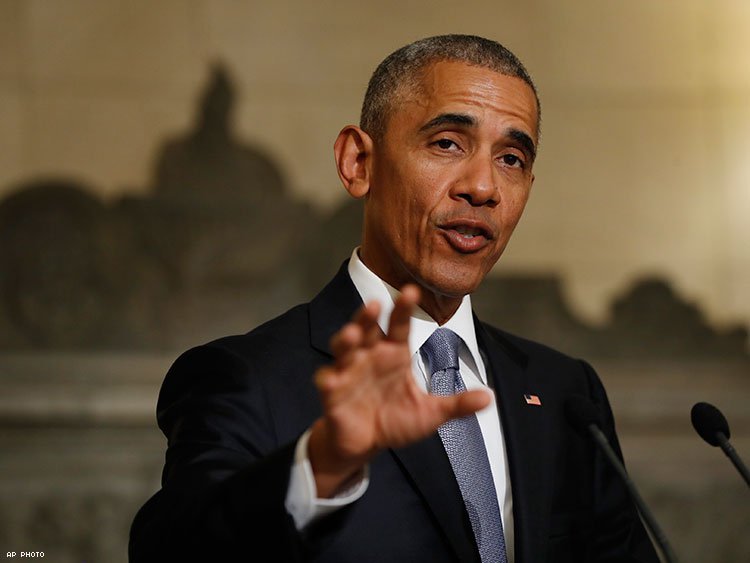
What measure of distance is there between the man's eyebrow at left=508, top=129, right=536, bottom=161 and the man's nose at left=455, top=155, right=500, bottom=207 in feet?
0.34

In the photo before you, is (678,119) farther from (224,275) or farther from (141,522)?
(141,522)

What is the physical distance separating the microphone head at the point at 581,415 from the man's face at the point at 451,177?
1.28 feet

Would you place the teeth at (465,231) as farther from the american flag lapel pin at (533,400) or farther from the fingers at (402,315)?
the fingers at (402,315)

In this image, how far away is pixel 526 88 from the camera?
2803mm

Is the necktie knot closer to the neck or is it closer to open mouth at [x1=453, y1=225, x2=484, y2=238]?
the neck

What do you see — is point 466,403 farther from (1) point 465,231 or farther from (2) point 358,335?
(1) point 465,231

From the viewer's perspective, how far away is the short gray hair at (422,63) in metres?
2.78

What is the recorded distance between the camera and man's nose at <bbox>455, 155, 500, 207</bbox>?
2592mm

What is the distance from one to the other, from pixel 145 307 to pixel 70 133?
3.27 ft

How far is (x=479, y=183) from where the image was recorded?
2588mm

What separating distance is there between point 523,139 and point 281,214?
324 cm

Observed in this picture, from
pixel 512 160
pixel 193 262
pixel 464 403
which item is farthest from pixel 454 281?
pixel 193 262

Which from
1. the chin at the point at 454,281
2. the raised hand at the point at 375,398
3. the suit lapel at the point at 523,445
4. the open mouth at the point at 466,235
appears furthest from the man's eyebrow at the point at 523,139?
the raised hand at the point at 375,398

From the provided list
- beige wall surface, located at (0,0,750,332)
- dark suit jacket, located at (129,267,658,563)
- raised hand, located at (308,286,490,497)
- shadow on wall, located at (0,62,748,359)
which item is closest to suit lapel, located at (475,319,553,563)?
dark suit jacket, located at (129,267,658,563)
